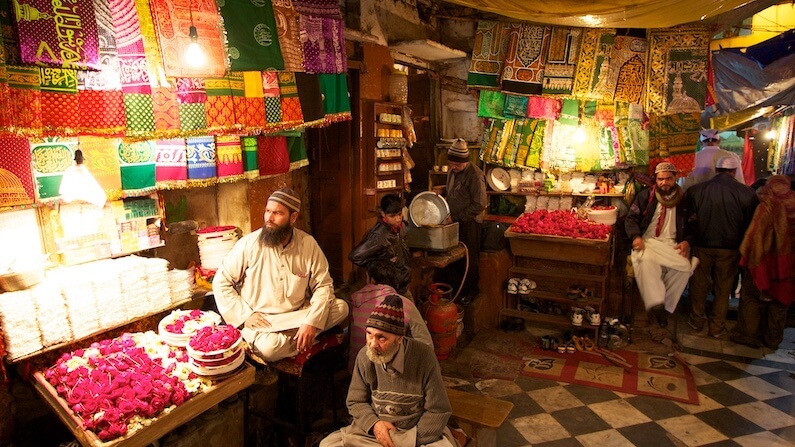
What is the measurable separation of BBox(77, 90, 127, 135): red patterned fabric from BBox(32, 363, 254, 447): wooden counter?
64.7 inches

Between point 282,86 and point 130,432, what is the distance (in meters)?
3.01

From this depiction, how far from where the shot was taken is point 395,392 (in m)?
3.20

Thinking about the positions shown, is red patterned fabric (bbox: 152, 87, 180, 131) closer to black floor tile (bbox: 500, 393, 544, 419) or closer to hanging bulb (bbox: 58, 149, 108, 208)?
hanging bulb (bbox: 58, 149, 108, 208)

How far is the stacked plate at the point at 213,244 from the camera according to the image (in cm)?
446

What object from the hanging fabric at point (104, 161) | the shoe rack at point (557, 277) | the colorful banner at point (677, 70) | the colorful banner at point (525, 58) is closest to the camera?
the hanging fabric at point (104, 161)

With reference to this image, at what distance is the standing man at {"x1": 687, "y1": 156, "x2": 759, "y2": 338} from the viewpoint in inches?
253

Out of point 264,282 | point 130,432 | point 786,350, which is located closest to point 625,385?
point 786,350

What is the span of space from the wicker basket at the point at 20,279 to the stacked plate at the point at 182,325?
847 mm

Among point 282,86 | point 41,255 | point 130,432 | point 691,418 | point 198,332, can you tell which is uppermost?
point 282,86

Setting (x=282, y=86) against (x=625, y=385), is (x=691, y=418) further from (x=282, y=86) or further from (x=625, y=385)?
(x=282, y=86)

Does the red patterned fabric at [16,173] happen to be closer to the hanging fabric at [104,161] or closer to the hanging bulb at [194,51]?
the hanging fabric at [104,161]

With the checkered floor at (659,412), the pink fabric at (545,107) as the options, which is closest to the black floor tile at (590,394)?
Answer: the checkered floor at (659,412)

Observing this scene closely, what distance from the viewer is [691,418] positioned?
4809 mm

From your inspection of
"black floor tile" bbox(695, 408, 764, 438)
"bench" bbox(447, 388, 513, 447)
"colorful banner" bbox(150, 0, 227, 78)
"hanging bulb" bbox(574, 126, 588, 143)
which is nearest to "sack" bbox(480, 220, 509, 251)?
"hanging bulb" bbox(574, 126, 588, 143)
